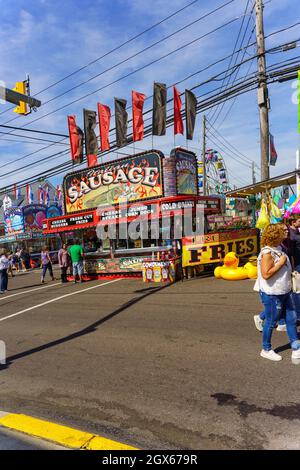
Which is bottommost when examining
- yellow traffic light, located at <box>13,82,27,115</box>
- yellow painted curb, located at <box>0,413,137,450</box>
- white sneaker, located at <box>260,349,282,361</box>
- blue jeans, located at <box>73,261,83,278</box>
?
yellow painted curb, located at <box>0,413,137,450</box>

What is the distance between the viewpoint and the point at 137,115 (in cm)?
1555

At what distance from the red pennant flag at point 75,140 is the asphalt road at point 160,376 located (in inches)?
421

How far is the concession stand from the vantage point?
1305cm

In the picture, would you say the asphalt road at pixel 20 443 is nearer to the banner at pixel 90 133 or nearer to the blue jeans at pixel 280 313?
the blue jeans at pixel 280 313

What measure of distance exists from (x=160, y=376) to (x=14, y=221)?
103 feet

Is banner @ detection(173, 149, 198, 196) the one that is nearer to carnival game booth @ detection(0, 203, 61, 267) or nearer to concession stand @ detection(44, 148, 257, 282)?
concession stand @ detection(44, 148, 257, 282)

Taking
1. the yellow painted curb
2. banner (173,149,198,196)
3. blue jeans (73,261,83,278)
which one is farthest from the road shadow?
banner (173,149,198,196)

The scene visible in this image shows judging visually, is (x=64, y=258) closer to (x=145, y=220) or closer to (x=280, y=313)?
(x=145, y=220)

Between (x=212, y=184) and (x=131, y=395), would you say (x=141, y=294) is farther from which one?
(x=212, y=184)

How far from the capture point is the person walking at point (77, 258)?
49.5 ft

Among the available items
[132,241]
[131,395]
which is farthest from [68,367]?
[132,241]

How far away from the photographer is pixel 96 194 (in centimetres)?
1648

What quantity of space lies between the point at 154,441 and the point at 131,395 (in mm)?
980

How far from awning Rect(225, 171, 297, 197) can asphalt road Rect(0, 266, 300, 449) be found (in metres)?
5.63
